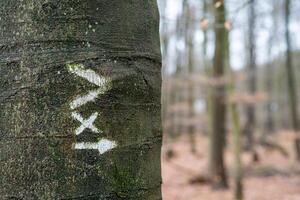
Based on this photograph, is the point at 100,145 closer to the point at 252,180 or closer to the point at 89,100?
the point at 89,100

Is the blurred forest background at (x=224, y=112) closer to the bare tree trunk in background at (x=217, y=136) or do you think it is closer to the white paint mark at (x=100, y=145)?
the bare tree trunk in background at (x=217, y=136)

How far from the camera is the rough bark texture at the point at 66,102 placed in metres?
1.23

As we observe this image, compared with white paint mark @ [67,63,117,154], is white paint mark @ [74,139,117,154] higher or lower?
lower

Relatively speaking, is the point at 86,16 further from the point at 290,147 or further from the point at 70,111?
the point at 290,147

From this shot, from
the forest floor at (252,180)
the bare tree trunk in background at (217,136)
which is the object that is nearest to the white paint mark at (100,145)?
the forest floor at (252,180)

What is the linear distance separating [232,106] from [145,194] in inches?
324

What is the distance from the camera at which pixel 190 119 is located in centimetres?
2359

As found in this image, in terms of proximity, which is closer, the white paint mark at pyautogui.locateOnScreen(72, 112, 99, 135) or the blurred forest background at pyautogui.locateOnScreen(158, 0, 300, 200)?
the white paint mark at pyautogui.locateOnScreen(72, 112, 99, 135)

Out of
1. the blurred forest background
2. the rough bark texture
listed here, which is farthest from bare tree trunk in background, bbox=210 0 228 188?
the rough bark texture

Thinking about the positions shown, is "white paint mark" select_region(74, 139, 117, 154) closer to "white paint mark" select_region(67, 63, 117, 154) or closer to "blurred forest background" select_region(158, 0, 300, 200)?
"white paint mark" select_region(67, 63, 117, 154)

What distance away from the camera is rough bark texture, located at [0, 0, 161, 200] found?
123 cm

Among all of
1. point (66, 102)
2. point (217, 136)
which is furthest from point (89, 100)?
point (217, 136)

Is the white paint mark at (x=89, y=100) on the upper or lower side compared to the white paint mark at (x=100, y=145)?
upper

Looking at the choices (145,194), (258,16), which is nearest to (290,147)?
(258,16)
